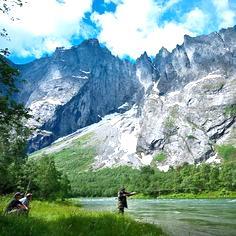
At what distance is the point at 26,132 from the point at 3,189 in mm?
56500

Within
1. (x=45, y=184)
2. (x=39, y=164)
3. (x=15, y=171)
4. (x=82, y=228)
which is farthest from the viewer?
(x=39, y=164)

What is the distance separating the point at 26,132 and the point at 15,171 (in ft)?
217

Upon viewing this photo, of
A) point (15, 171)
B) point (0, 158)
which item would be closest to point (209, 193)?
point (15, 171)

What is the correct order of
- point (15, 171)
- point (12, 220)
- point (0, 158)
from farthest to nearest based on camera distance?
point (15, 171) → point (0, 158) → point (12, 220)

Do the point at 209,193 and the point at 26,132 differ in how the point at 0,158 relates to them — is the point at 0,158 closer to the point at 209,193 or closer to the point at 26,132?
the point at 26,132

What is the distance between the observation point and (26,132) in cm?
2598

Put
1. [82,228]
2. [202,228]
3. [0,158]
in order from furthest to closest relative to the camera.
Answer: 1. [202,228]
2. [0,158]
3. [82,228]

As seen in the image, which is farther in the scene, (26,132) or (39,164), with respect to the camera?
(39,164)

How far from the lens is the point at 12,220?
19594 mm

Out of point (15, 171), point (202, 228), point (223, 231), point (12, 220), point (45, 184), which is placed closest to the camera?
point (12, 220)

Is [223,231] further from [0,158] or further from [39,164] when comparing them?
[39,164]

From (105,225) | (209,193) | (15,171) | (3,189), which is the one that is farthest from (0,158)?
(209,193)

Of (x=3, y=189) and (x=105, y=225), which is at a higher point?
(x=3, y=189)

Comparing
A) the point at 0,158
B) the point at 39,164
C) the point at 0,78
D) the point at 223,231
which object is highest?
the point at 39,164
